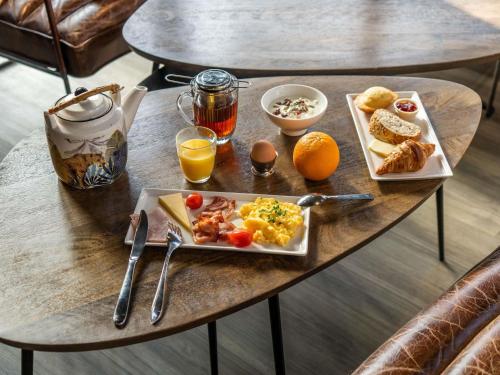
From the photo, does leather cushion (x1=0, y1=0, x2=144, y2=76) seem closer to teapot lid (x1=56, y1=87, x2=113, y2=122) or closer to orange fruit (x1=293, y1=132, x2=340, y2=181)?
teapot lid (x1=56, y1=87, x2=113, y2=122)

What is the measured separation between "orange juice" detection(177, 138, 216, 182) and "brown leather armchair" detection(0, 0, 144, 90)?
1.20 m

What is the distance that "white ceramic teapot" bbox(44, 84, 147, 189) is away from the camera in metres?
1.23

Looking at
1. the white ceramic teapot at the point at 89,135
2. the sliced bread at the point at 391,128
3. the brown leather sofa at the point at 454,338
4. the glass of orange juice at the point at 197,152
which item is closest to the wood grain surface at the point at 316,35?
the sliced bread at the point at 391,128

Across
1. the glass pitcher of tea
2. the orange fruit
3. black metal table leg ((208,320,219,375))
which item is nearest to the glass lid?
the glass pitcher of tea

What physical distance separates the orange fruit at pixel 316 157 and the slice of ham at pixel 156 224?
36 cm

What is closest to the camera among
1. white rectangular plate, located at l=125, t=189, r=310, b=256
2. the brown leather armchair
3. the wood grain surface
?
white rectangular plate, located at l=125, t=189, r=310, b=256

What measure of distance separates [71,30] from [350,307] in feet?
5.19

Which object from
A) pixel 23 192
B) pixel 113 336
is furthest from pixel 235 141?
pixel 113 336

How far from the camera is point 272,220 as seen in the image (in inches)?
47.9

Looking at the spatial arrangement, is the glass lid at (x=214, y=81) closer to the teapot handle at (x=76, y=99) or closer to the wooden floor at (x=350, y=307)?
the teapot handle at (x=76, y=99)

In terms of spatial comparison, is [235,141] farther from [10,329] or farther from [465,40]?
[465,40]

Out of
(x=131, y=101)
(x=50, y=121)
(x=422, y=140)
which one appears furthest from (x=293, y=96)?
(x=50, y=121)

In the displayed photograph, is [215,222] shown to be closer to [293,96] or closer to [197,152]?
[197,152]

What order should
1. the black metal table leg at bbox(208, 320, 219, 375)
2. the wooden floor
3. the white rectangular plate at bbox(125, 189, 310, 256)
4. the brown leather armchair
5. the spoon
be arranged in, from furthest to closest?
the brown leather armchair → the wooden floor → the black metal table leg at bbox(208, 320, 219, 375) → the spoon → the white rectangular plate at bbox(125, 189, 310, 256)
